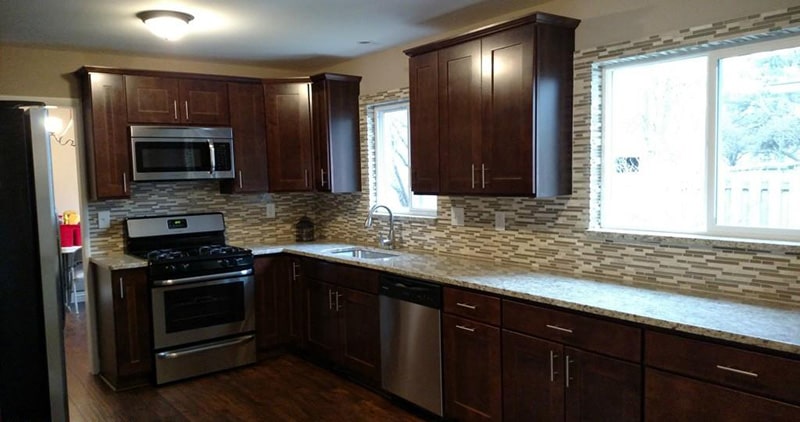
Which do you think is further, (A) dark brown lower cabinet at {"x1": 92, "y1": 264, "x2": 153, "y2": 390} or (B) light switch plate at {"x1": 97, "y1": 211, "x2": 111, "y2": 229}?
(B) light switch plate at {"x1": 97, "y1": 211, "x2": 111, "y2": 229}

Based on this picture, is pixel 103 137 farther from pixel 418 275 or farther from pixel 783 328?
pixel 783 328

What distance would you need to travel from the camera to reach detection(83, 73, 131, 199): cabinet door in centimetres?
393

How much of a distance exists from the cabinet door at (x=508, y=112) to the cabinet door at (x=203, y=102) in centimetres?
229

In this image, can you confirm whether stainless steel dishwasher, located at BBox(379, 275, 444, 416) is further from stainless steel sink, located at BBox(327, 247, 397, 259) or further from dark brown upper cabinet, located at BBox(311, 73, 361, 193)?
dark brown upper cabinet, located at BBox(311, 73, 361, 193)

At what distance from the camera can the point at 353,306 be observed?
3.79 meters

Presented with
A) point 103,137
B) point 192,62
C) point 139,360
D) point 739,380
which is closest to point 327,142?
point 192,62

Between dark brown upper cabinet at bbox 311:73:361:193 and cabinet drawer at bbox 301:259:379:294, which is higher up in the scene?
dark brown upper cabinet at bbox 311:73:361:193

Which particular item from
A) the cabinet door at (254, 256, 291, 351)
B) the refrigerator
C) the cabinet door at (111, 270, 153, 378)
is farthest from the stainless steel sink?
the refrigerator

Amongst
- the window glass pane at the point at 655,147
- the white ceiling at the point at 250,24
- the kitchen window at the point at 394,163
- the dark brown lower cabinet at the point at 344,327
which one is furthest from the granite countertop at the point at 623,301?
the white ceiling at the point at 250,24

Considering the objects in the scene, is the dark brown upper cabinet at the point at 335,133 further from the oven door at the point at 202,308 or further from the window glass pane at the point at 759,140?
the window glass pane at the point at 759,140

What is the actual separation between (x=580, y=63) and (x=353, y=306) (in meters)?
2.09

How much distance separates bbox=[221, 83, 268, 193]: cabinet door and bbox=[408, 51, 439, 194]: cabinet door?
157 centimetres

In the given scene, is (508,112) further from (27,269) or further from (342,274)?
(27,269)

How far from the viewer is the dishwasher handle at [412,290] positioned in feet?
10.2
